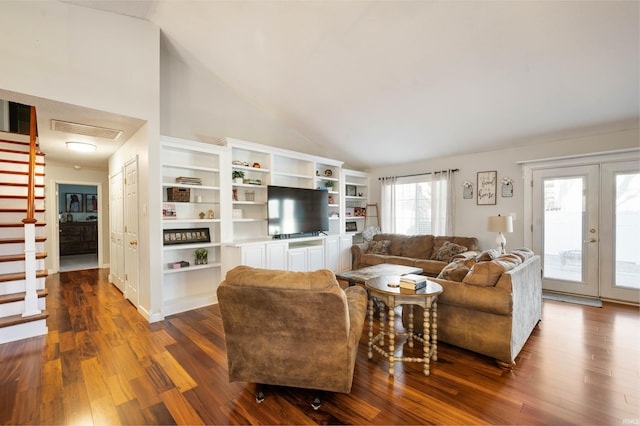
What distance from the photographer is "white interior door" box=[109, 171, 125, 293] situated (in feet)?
15.0

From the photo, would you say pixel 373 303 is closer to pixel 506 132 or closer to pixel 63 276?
pixel 506 132

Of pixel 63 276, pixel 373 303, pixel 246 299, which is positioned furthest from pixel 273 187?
pixel 63 276

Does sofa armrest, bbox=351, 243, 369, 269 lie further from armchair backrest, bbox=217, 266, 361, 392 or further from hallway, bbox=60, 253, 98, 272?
hallway, bbox=60, 253, 98, 272

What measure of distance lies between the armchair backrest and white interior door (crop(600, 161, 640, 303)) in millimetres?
4539

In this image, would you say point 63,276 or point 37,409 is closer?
point 37,409

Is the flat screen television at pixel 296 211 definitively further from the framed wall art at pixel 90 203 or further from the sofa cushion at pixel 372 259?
the framed wall art at pixel 90 203

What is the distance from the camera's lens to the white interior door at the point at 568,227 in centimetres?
416

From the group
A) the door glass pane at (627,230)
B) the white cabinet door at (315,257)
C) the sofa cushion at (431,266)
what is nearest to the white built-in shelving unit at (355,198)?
the white cabinet door at (315,257)

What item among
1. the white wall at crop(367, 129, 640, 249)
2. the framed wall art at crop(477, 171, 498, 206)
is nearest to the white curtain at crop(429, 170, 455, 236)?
the white wall at crop(367, 129, 640, 249)

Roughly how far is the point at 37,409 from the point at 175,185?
262 centimetres

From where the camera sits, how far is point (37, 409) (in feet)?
6.22

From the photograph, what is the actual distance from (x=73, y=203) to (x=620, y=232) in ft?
43.5

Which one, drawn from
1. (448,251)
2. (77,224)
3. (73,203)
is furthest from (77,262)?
(448,251)

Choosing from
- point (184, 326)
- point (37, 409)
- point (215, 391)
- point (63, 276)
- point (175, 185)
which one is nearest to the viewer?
point (37, 409)
